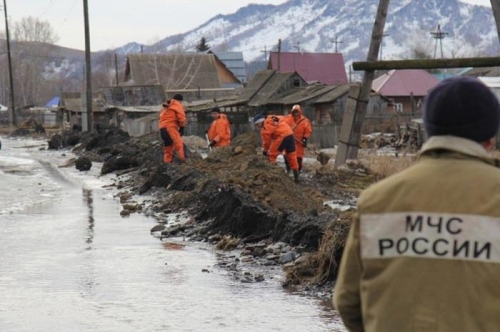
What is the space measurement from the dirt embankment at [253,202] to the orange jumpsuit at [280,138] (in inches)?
22.3

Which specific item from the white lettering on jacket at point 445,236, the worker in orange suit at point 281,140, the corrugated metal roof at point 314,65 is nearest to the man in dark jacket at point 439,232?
the white lettering on jacket at point 445,236

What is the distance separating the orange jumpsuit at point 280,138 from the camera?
21.2 m

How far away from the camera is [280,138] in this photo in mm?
21266

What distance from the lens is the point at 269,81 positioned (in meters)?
65.8

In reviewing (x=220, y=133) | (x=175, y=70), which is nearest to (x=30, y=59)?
(x=175, y=70)

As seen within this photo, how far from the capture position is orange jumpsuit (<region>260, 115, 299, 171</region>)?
2117 cm

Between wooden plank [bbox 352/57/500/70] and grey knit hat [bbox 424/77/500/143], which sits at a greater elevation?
grey knit hat [bbox 424/77/500/143]

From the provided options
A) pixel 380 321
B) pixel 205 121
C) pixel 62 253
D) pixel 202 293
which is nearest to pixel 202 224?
pixel 62 253

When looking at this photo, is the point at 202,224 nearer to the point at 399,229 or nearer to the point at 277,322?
the point at 277,322

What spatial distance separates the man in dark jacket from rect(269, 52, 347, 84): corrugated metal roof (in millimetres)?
87728

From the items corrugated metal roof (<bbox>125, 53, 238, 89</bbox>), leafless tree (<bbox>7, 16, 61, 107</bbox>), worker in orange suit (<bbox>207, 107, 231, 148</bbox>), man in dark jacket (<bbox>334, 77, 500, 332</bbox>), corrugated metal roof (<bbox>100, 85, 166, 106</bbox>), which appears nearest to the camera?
man in dark jacket (<bbox>334, 77, 500, 332</bbox>)

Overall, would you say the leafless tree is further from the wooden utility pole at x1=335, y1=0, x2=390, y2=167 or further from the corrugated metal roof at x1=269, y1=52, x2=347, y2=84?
the wooden utility pole at x1=335, y1=0, x2=390, y2=167

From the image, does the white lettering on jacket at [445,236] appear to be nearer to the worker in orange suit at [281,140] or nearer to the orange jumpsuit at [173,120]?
the worker in orange suit at [281,140]

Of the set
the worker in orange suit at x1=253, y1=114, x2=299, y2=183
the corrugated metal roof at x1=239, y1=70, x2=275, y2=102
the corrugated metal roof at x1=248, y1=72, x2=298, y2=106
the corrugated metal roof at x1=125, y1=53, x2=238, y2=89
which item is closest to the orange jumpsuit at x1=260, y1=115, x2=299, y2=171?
the worker in orange suit at x1=253, y1=114, x2=299, y2=183
